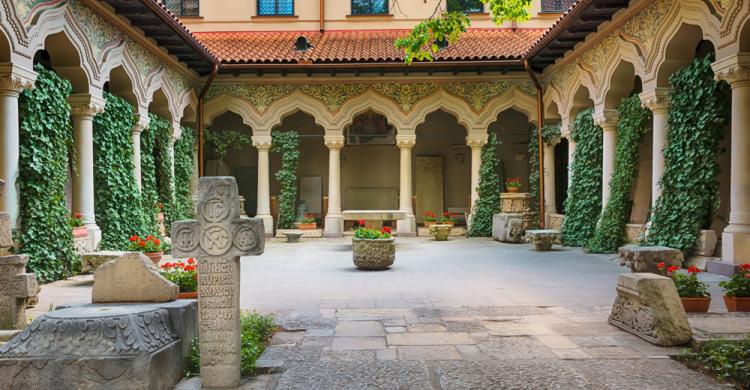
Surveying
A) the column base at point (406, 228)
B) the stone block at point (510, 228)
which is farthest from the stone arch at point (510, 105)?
the column base at point (406, 228)

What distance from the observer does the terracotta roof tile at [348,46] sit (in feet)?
47.8

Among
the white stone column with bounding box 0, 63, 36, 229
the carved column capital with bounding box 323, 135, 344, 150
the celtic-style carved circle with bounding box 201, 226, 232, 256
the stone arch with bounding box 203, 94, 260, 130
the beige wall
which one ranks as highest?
the beige wall

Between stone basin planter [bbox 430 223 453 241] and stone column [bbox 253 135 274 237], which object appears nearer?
stone basin planter [bbox 430 223 453 241]

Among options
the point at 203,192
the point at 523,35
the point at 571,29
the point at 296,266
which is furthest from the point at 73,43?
the point at 523,35

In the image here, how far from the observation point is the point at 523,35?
1692 cm

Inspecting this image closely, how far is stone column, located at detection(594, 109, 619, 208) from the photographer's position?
38.3ft

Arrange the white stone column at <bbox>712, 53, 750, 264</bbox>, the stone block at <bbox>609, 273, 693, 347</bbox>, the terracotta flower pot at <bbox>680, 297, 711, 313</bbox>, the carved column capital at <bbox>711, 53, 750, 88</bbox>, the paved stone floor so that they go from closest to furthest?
the paved stone floor, the stone block at <bbox>609, 273, 693, 347</bbox>, the terracotta flower pot at <bbox>680, 297, 711, 313</bbox>, the carved column capital at <bbox>711, 53, 750, 88</bbox>, the white stone column at <bbox>712, 53, 750, 264</bbox>

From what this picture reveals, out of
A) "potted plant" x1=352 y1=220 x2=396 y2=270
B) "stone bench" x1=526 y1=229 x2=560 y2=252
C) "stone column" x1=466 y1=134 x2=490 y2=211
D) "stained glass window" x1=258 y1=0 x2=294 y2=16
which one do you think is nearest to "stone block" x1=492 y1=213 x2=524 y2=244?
"stone column" x1=466 y1=134 x2=490 y2=211

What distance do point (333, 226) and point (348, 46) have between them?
5.64 meters

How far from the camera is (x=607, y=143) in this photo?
1186 cm

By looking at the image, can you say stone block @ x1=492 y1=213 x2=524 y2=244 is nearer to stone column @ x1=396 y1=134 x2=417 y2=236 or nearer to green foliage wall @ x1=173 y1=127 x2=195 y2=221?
stone column @ x1=396 y1=134 x2=417 y2=236

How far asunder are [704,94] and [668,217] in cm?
212

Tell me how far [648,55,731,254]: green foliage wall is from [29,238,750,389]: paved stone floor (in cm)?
114

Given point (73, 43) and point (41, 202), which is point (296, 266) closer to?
point (41, 202)
